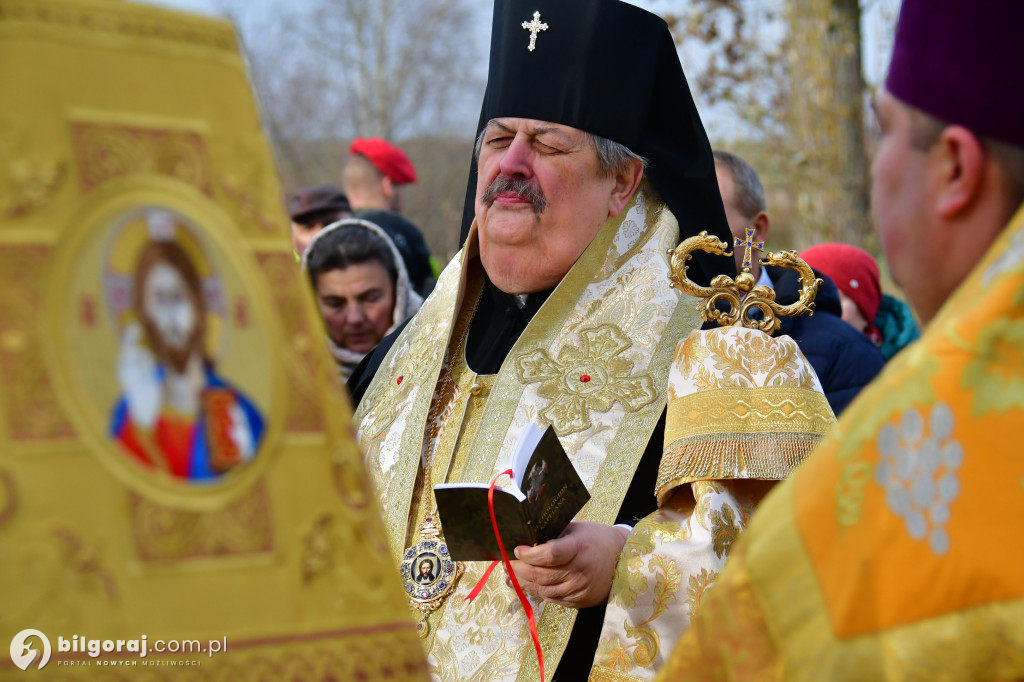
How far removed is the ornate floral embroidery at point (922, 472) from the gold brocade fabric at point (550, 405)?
1.61 meters

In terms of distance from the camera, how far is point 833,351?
3.96 meters

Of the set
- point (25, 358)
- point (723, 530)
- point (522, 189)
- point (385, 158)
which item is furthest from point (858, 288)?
point (25, 358)

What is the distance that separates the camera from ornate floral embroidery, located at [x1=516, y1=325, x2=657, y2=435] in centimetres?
307

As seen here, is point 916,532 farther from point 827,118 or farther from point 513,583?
point 827,118

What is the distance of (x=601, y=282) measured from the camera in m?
3.29

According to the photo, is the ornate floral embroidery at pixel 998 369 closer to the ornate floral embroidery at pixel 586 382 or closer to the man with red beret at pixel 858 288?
the ornate floral embroidery at pixel 586 382

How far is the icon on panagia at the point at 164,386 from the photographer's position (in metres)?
1.04

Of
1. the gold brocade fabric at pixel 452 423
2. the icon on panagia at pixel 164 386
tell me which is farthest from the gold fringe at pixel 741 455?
the icon on panagia at pixel 164 386

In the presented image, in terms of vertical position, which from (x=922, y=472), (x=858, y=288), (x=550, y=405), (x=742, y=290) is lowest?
(x=858, y=288)

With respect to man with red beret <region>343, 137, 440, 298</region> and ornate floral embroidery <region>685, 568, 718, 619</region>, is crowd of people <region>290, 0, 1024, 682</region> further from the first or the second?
man with red beret <region>343, 137, 440, 298</region>

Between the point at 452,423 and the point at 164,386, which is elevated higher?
the point at 164,386

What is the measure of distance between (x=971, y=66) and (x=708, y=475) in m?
→ 1.34

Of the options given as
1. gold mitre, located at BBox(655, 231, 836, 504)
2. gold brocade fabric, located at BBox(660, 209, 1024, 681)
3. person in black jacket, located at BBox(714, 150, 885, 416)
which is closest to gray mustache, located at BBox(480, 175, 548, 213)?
gold mitre, located at BBox(655, 231, 836, 504)

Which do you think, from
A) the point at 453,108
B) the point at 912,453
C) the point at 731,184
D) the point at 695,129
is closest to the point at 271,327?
the point at 912,453
